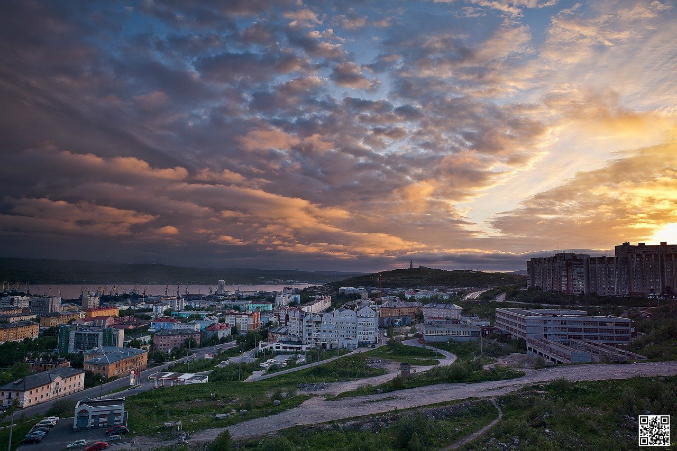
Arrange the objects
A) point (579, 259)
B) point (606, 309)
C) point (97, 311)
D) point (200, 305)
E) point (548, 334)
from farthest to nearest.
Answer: point (200, 305) → point (97, 311) → point (579, 259) → point (606, 309) → point (548, 334)

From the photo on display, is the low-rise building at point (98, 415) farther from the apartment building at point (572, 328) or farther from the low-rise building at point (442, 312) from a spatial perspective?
the low-rise building at point (442, 312)

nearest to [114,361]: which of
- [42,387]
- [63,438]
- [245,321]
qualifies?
[42,387]

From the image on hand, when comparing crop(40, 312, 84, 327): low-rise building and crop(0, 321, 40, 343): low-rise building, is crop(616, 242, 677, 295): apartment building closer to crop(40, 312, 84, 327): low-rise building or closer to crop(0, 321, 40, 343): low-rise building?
crop(0, 321, 40, 343): low-rise building

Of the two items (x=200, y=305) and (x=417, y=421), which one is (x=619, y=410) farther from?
(x=200, y=305)

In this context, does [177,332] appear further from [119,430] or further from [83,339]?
[119,430]

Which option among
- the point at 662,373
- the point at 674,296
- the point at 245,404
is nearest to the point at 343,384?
the point at 245,404
